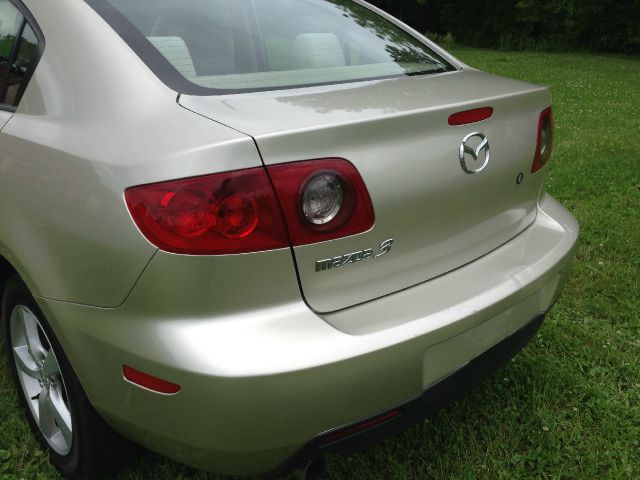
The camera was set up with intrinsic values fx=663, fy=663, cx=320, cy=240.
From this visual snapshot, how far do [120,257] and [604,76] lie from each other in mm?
14338

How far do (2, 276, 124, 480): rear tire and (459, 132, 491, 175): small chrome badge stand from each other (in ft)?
3.88

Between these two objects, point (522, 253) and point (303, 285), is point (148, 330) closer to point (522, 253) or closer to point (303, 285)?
point (303, 285)

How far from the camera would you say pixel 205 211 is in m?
1.44

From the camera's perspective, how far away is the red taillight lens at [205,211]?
1.43 meters

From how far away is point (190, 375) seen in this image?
4.66 feet

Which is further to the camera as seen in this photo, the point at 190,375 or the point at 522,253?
the point at 522,253

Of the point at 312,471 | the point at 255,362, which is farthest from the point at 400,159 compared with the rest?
the point at 312,471

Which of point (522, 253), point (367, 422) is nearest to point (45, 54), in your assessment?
point (367, 422)

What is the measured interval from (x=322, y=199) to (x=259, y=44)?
0.79 m

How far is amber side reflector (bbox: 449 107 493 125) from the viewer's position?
173 cm

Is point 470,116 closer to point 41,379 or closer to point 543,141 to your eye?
point 543,141

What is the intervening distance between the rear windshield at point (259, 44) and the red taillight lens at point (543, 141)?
0.42 m

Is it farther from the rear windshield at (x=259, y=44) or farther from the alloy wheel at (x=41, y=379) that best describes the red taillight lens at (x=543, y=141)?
the alloy wheel at (x=41, y=379)

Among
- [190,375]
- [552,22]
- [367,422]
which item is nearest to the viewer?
[190,375]
